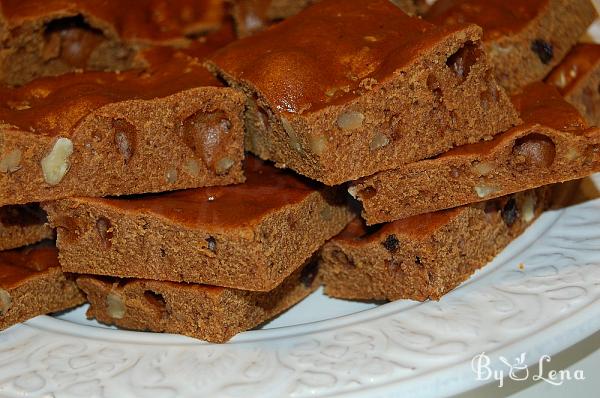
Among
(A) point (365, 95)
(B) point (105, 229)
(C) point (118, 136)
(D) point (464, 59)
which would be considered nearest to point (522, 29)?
(D) point (464, 59)

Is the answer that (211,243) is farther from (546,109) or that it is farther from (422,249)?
(546,109)

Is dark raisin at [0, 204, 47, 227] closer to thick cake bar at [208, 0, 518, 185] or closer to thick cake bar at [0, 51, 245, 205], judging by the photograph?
thick cake bar at [0, 51, 245, 205]

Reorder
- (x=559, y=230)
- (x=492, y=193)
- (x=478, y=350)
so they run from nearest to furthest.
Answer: (x=478, y=350)
(x=492, y=193)
(x=559, y=230)

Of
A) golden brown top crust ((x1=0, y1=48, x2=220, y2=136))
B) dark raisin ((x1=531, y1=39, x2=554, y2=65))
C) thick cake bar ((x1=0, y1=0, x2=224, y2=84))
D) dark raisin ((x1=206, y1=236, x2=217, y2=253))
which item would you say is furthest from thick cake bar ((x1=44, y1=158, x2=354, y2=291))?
Result: dark raisin ((x1=531, y1=39, x2=554, y2=65))

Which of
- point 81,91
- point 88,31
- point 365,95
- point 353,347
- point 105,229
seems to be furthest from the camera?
point 88,31

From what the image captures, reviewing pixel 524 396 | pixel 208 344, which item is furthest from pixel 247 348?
pixel 524 396

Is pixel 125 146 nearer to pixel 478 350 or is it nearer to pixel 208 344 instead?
pixel 208 344
